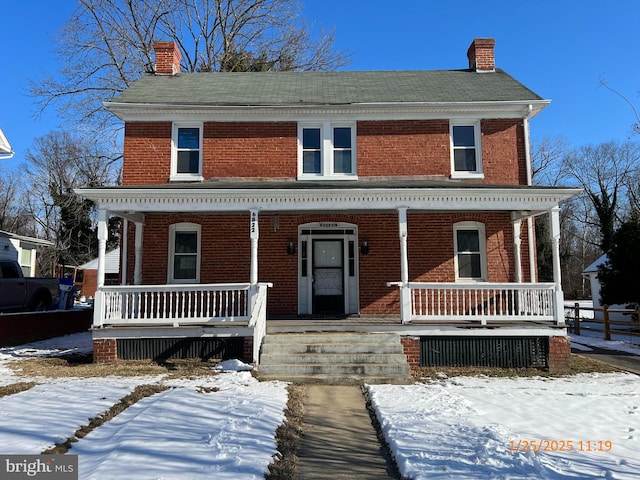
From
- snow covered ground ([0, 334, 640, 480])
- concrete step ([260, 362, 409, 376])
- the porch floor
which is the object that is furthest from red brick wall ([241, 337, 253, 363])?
snow covered ground ([0, 334, 640, 480])

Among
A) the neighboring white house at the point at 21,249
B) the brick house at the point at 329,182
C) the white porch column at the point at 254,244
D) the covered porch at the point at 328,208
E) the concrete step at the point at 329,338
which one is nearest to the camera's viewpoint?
the concrete step at the point at 329,338

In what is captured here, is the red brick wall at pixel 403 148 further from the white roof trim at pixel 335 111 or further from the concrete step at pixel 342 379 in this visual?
the concrete step at pixel 342 379

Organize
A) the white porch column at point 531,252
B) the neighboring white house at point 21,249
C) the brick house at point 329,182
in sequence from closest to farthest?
the white porch column at point 531,252
the brick house at point 329,182
the neighboring white house at point 21,249

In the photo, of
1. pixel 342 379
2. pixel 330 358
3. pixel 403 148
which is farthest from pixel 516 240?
pixel 342 379

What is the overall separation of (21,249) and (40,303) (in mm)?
7778

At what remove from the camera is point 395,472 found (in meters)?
4.54

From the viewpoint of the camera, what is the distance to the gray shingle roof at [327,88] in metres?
12.7

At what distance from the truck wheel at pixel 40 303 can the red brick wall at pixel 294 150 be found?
545 centimetres

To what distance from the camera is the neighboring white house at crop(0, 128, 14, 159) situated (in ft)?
47.3

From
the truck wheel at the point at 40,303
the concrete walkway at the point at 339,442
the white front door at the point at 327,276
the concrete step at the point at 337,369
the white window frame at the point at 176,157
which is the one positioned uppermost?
the white window frame at the point at 176,157

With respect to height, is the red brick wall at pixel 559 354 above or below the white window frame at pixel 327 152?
below

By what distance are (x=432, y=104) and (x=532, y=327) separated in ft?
21.1

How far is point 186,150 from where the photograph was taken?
12711 mm

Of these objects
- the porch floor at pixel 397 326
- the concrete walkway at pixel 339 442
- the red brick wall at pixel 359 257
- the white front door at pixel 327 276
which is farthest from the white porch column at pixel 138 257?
the concrete walkway at pixel 339 442
